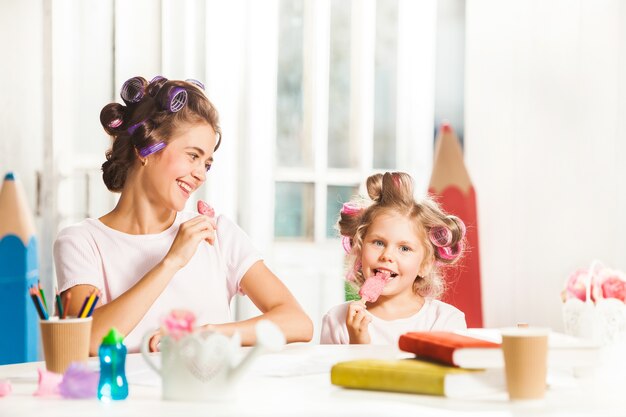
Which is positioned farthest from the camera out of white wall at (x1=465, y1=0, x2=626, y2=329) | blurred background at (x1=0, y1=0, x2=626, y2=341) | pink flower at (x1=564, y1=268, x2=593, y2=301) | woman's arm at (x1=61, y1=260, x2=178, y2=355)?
white wall at (x1=465, y1=0, x2=626, y2=329)

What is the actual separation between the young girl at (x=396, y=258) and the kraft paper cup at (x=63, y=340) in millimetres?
794

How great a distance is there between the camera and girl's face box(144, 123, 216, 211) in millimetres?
2109

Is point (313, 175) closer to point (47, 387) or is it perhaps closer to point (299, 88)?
point (299, 88)

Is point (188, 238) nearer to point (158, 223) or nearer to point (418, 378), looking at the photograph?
point (158, 223)

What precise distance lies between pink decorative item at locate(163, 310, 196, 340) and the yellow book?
25 centimetres

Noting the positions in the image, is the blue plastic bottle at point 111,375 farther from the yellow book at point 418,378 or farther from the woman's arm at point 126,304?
the woman's arm at point 126,304

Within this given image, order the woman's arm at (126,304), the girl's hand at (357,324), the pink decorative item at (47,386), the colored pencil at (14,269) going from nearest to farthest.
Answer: the pink decorative item at (47,386) → the woman's arm at (126,304) → the girl's hand at (357,324) → the colored pencil at (14,269)

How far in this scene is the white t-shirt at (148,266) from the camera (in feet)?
6.73

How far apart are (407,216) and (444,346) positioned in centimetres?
88

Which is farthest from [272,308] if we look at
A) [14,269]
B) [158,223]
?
[14,269]

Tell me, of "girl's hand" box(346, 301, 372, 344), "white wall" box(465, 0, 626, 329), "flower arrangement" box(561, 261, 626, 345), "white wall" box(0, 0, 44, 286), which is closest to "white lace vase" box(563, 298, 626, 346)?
"flower arrangement" box(561, 261, 626, 345)

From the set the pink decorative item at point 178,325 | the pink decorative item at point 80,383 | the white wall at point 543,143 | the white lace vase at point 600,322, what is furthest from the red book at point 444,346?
the white wall at point 543,143

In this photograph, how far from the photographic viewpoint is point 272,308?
2156 millimetres

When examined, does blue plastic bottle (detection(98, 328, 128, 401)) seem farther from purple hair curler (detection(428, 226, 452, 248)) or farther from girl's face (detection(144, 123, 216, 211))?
purple hair curler (detection(428, 226, 452, 248))
